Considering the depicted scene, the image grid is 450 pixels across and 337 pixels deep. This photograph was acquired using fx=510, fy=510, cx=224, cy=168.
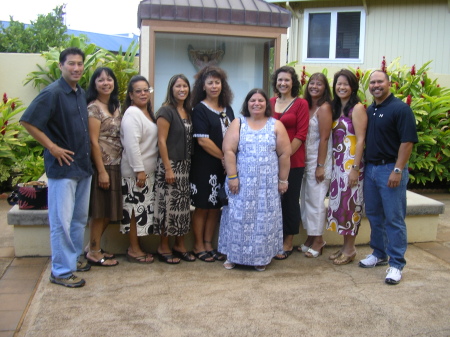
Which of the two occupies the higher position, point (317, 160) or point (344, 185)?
point (317, 160)

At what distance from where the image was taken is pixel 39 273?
4.12 meters

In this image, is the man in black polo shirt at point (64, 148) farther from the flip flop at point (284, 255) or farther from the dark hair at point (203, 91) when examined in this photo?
the flip flop at point (284, 255)

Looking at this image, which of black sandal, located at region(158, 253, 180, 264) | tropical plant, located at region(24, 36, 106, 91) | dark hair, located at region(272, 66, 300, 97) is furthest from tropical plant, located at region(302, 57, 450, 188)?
black sandal, located at region(158, 253, 180, 264)

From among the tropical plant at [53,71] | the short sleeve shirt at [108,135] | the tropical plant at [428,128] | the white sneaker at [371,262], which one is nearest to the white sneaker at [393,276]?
the white sneaker at [371,262]

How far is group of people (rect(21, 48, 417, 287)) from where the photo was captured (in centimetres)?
382

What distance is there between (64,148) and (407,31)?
9786mm

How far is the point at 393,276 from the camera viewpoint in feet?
13.1

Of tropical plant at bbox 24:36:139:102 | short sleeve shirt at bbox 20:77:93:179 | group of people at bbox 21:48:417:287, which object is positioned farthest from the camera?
tropical plant at bbox 24:36:139:102

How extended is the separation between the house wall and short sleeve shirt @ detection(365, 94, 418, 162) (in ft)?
24.7

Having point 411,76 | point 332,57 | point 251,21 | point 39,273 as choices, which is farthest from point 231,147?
point 332,57

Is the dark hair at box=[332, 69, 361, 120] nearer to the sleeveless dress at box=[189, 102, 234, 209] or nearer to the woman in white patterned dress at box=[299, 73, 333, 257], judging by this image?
the woman in white patterned dress at box=[299, 73, 333, 257]

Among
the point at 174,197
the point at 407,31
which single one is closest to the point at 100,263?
the point at 174,197

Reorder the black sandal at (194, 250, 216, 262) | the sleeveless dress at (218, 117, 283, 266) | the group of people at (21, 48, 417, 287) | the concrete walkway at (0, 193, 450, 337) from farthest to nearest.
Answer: the black sandal at (194, 250, 216, 262), the sleeveless dress at (218, 117, 283, 266), the group of people at (21, 48, 417, 287), the concrete walkway at (0, 193, 450, 337)

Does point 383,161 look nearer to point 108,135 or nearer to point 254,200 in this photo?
point 254,200
